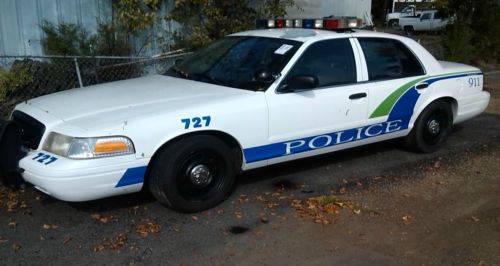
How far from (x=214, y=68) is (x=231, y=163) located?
1.09 metres

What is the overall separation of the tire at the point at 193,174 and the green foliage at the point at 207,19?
4.97 metres

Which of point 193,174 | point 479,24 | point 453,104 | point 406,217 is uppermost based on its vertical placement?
point 479,24

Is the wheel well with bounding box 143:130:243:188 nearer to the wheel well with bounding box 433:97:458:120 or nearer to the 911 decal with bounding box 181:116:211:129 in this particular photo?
the 911 decal with bounding box 181:116:211:129

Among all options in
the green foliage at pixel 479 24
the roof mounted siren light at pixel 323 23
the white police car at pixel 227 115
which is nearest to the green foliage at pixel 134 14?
the roof mounted siren light at pixel 323 23

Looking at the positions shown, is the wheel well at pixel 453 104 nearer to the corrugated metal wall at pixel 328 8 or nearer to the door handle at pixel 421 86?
the door handle at pixel 421 86

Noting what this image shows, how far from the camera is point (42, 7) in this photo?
8.41m

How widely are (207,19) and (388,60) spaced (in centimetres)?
448

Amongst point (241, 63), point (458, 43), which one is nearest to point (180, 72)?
point (241, 63)

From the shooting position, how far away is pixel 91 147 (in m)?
4.06

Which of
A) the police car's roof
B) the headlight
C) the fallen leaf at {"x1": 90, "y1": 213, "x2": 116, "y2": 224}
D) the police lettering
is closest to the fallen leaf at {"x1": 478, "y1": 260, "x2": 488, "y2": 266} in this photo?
the police lettering

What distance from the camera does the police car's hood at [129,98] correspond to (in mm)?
4422

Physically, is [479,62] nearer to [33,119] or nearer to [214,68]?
[214,68]

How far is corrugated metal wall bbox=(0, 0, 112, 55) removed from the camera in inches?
327

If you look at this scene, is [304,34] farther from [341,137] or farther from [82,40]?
[82,40]
